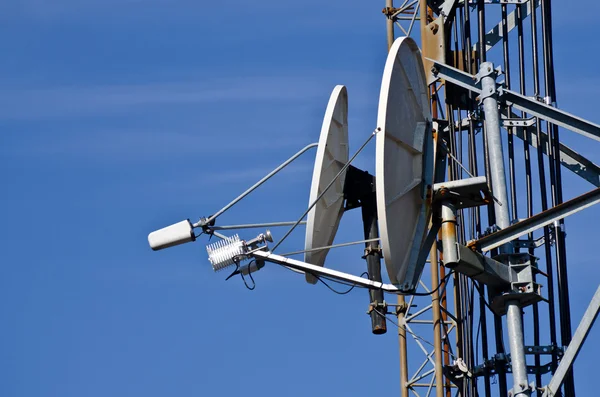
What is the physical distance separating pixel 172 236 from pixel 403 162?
3.55 m

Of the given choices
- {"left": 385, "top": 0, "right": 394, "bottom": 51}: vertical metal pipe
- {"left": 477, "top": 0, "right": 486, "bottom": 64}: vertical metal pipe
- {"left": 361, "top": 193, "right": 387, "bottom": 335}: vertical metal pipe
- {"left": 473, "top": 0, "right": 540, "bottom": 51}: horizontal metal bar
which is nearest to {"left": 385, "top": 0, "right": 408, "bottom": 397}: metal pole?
{"left": 385, "top": 0, "right": 394, "bottom": 51}: vertical metal pipe

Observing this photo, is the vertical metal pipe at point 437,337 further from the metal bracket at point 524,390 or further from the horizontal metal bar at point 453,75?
the metal bracket at point 524,390

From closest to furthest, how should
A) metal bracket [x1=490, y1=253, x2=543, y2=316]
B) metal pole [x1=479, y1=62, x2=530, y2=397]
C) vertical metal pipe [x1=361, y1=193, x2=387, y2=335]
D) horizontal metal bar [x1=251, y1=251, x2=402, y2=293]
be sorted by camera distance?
metal pole [x1=479, y1=62, x2=530, y2=397]
horizontal metal bar [x1=251, y1=251, x2=402, y2=293]
metal bracket [x1=490, y1=253, x2=543, y2=316]
vertical metal pipe [x1=361, y1=193, x2=387, y2=335]

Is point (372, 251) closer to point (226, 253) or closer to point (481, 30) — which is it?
point (226, 253)

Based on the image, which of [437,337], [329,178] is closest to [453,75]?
[329,178]

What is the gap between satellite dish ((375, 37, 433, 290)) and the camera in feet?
60.0

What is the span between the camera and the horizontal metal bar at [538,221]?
1906 cm

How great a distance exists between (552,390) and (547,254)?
5.00 metres

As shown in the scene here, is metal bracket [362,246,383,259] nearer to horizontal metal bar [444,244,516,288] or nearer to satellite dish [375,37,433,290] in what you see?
satellite dish [375,37,433,290]

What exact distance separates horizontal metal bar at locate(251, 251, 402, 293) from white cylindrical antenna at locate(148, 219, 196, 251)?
43.3 inches

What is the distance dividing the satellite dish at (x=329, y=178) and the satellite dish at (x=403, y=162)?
4.76 ft

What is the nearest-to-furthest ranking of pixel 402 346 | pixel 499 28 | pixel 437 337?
pixel 499 28, pixel 437 337, pixel 402 346

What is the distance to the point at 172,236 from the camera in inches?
803

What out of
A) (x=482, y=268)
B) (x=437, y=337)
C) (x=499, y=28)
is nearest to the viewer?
(x=482, y=268)
